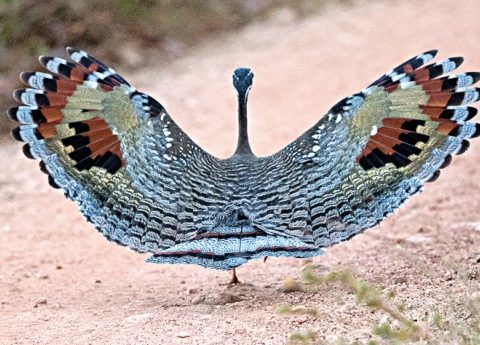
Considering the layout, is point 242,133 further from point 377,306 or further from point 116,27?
point 116,27

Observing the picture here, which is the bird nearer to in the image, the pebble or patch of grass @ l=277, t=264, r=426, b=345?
the pebble

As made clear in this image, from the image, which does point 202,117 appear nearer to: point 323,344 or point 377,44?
point 377,44

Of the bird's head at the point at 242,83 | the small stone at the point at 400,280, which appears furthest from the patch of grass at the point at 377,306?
the bird's head at the point at 242,83

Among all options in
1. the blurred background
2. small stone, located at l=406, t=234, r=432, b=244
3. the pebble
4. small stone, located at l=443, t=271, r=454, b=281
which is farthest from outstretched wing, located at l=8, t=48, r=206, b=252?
the blurred background

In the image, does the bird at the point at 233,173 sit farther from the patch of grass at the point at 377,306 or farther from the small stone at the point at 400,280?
the patch of grass at the point at 377,306

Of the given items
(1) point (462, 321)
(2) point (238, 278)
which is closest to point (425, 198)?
(2) point (238, 278)

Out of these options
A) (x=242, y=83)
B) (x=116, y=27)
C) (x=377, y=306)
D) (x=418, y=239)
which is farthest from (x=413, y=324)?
(x=116, y=27)
